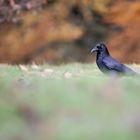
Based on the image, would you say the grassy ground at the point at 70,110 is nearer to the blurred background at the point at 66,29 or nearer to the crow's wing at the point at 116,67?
the crow's wing at the point at 116,67

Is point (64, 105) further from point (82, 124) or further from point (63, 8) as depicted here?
point (63, 8)

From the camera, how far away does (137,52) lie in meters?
21.9

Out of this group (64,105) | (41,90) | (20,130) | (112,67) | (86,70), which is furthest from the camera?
(86,70)

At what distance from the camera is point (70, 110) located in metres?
8.42

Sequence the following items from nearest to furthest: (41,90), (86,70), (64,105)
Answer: (64,105) → (41,90) → (86,70)

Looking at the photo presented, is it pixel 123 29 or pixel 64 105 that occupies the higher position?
pixel 123 29

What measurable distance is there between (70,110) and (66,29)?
1344 centimetres

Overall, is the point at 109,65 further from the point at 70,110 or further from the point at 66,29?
the point at 66,29

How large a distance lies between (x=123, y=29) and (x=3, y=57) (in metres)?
3.18

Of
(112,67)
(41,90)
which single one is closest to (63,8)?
(112,67)

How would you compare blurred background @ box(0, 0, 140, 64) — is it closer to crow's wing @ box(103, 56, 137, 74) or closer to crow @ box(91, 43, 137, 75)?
crow @ box(91, 43, 137, 75)

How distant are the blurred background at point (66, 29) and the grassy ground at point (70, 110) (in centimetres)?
1160

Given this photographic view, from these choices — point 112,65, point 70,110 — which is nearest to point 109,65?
point 112,65

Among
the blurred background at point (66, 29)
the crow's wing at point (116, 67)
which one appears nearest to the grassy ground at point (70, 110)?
the crow's wing at point (116, 67)
